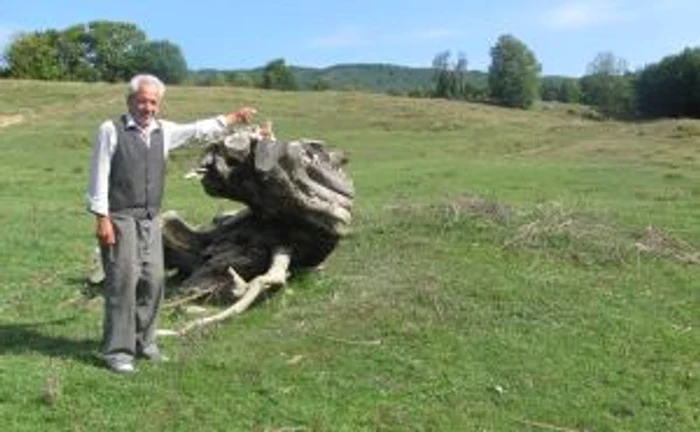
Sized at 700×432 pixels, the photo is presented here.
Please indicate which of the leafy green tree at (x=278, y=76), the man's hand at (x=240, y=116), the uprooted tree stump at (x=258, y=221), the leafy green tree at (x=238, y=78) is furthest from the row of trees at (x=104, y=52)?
the man's hand at (x=240, y=116)

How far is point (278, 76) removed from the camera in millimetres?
106062

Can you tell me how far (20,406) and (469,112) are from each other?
48.8 m

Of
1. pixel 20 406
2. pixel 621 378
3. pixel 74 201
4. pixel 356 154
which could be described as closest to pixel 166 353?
pixel 20 406

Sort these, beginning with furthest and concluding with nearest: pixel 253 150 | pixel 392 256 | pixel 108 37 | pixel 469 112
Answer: pixel 108 37, pixel 469 112, pixel 392 256, pixel 253 150

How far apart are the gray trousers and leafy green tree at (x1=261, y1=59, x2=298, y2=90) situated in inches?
3622

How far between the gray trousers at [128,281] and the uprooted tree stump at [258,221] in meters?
0.91

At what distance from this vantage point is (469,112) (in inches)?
2191

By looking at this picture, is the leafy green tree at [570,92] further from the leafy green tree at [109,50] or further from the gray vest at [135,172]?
the gray vest at [135,172]

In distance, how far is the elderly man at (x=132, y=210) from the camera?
8445 millimetres

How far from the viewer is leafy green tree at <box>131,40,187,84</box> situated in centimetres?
10481

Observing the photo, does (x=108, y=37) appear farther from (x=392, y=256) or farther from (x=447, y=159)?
(x=392, y=256)

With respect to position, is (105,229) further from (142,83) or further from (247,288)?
(247,288)

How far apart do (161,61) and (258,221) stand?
9627 cm

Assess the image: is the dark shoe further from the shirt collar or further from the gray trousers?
the shirt collar
